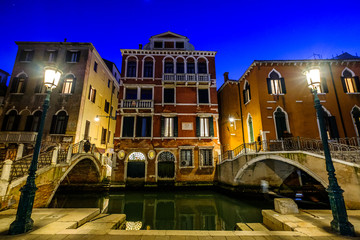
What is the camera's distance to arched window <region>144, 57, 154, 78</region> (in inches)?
695

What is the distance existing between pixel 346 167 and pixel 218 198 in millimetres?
7868

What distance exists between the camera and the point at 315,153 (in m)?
9.51

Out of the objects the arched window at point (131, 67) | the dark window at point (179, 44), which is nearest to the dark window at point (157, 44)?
the dark window at point (179, 44)

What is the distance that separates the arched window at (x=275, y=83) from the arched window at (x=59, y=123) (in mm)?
18684

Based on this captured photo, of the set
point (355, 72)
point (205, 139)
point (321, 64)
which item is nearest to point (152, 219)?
point (205, 139)

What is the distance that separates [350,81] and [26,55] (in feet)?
104

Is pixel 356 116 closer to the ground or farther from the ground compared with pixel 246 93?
closer to the ground

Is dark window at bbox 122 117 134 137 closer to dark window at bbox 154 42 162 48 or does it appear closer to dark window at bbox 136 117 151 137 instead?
dark window at bbox 136 117 151 137

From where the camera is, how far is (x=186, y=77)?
1717 centimetres

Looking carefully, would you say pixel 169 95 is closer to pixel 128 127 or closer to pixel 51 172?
pixel 128 127

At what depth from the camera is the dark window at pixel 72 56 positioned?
16922 millimetres

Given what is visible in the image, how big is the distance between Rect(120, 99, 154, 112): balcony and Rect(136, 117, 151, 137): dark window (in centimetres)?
115

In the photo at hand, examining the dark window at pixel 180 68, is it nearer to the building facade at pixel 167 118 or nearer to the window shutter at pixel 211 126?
the building facade at pixel 167 118

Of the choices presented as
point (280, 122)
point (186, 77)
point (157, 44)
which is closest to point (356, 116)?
point (280, 122)
